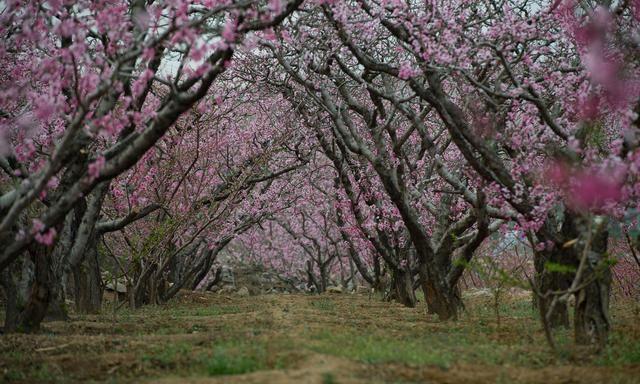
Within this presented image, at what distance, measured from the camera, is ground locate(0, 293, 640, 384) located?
6262 mm

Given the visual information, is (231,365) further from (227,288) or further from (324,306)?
(227,288)

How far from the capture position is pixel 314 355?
6.95 m

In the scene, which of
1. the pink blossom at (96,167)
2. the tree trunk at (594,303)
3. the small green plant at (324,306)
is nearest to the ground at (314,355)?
the tree trunk at (594,303)

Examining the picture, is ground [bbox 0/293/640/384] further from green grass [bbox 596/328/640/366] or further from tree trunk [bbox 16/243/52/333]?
tree trunk [bbox 16/243/52/333]

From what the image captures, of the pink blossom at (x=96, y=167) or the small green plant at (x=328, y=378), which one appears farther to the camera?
the pink blossom at (x=96, y=167)

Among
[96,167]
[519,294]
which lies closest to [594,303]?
[96,167]

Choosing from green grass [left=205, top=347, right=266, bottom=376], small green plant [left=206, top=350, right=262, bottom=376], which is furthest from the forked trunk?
small green plant [left=206, top=350, right=262, bottom=376]

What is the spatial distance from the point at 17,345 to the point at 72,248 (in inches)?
192

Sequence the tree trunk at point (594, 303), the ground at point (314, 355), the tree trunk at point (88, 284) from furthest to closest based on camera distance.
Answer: the tree trunk at point (88, 284) → the tree trunk at point (594, 303) → the ground at point (314, 355)

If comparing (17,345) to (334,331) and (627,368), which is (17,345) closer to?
(334,331)

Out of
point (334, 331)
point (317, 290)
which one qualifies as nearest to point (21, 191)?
point (334, 331)

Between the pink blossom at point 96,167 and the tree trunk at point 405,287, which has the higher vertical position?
the pink blossom at point 96,167

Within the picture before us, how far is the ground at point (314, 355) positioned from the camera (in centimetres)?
626

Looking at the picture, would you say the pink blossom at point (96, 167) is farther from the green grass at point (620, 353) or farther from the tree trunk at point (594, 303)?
the tree trunk at point (594, 303)
